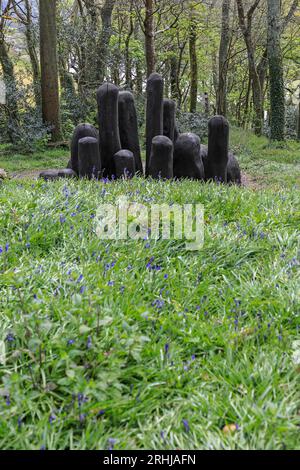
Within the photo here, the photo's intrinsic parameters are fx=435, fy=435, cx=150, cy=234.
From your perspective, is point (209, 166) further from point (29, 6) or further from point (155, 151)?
point (29, 6)

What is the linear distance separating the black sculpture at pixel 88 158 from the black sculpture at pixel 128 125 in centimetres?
85

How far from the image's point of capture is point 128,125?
23.1 feet

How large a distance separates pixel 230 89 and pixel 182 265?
2863 centimetres

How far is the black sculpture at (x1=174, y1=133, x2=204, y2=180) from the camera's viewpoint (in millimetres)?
6848

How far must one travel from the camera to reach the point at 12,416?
1.88 meters

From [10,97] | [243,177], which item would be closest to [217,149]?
[243,177]

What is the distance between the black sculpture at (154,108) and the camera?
685 cm

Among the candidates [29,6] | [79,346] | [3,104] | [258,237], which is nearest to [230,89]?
[29,6]

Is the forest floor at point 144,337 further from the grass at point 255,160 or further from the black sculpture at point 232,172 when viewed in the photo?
the grass at point 255,160

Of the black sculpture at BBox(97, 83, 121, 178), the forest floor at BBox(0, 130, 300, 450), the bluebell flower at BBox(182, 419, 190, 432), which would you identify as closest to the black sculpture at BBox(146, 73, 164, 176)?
the black sculpture at BBox(97, 83, 121, 178)

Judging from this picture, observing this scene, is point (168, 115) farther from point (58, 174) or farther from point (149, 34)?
point (149, 34)

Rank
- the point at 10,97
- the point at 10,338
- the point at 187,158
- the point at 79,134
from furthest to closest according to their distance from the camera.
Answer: the point at 10,97 → the point at 187,158 → the point at 79,134 → the point at 10,338

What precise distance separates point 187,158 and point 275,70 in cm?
863

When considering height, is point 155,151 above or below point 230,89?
below
